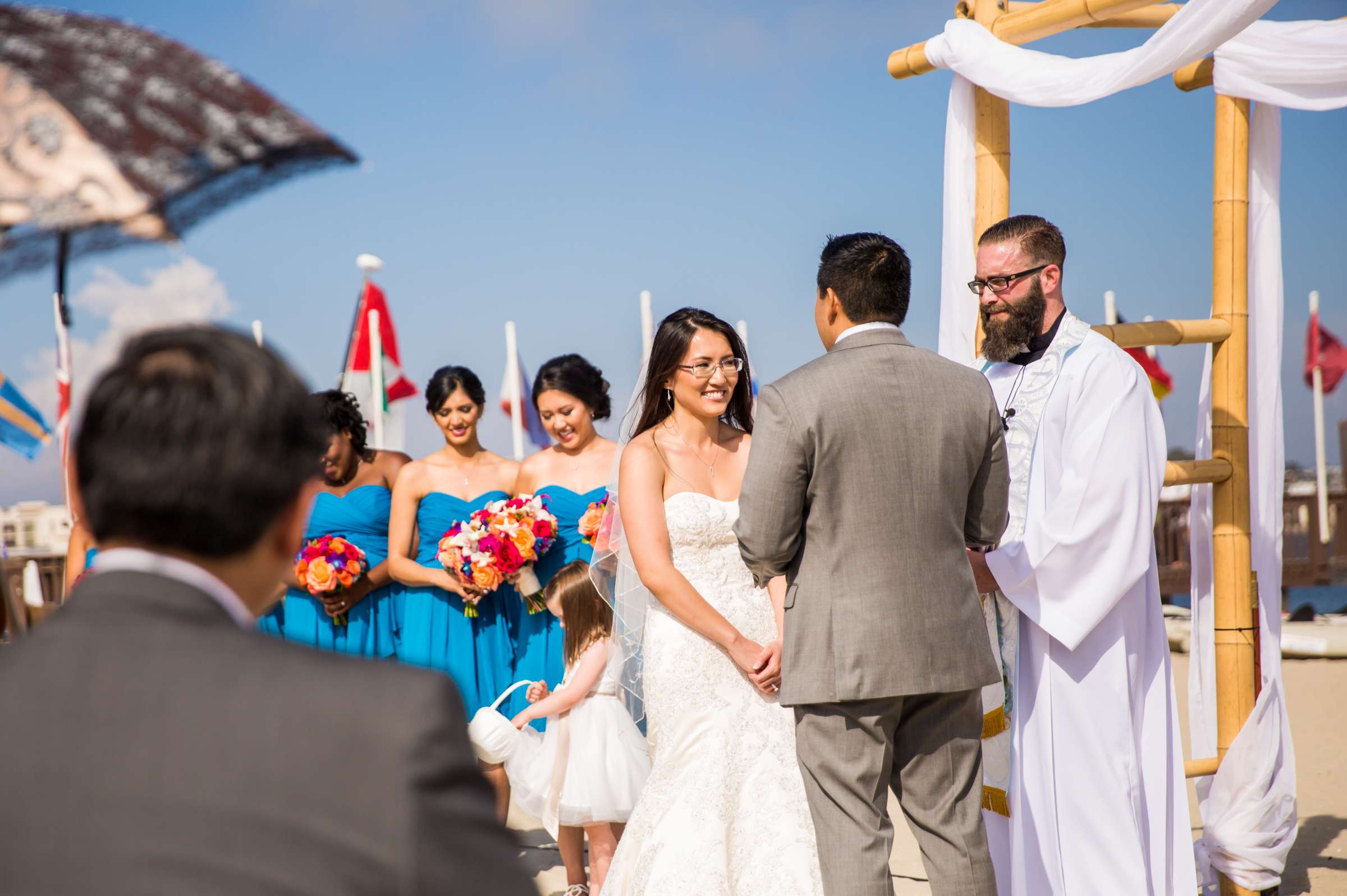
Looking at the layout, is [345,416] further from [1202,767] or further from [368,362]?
[368,362]

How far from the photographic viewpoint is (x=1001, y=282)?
4273mm

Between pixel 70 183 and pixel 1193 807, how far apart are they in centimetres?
736

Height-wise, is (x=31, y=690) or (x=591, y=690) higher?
(x=31, y=690)

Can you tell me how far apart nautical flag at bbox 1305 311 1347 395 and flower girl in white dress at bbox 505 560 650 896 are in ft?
71.2

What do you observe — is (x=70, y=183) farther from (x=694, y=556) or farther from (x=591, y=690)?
(x=591, y=690)

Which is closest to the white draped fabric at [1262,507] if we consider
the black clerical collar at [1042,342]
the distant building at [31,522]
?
the black clerical collar at [1042,342]

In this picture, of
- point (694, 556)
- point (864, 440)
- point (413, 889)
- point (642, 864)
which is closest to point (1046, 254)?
point (864, 440)

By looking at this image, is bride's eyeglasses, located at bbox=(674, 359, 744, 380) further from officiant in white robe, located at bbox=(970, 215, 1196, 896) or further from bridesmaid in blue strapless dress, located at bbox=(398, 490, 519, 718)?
bridesmaid in blue strapless dress, located at bbox=(398, 490, 519, 718)

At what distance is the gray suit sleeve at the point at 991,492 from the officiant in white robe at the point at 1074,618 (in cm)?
41

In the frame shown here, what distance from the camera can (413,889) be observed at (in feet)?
3.70

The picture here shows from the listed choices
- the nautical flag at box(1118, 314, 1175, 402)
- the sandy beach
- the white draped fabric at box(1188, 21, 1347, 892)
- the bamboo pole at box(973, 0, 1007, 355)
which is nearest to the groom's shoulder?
the bamboo pole at box(973, 0, 1007, 355)

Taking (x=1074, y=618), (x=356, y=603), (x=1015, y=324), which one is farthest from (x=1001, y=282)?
(x=356, y=603)

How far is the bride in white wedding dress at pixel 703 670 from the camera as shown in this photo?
4.05 metres

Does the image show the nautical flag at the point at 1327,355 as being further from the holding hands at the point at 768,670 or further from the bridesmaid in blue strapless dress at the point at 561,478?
the holding hands at the point at 768,670
